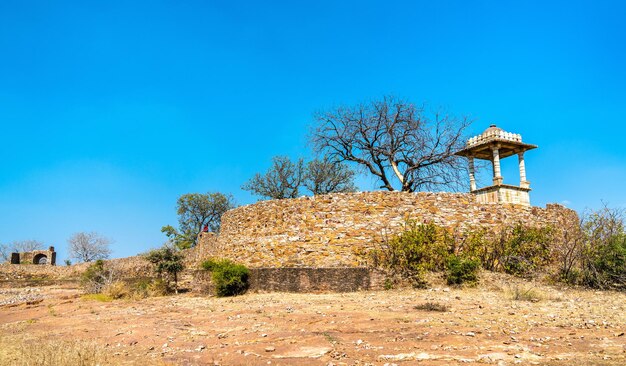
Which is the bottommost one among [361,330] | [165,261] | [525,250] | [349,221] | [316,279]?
[361,330]

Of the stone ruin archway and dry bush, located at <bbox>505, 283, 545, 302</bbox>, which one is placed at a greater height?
the stone ruin archway

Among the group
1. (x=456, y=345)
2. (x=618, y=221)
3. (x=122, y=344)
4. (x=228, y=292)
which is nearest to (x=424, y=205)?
(x=618, y=221)

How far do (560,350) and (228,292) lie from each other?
978 centimetres

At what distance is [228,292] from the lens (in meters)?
13.5

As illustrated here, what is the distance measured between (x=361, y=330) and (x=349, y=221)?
6.68 meters

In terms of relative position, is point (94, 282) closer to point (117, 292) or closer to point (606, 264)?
point (117, 292)

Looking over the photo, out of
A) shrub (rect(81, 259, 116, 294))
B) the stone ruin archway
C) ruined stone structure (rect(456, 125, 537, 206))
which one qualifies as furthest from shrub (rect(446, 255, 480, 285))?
the stone ruin archway

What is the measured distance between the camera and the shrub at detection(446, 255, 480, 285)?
39.2 feet

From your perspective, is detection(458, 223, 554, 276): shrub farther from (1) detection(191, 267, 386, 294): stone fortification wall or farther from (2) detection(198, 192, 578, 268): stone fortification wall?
(1) detection(191, 267, 386, 294): stone fortification wall

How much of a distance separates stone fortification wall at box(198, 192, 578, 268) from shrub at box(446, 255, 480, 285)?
1.67 meters

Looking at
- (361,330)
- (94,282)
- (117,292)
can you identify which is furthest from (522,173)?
(94,282)

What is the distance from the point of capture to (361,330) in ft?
23.0

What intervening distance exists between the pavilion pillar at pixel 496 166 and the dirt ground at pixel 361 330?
603 cm

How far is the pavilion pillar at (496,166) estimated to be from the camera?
17.0m
